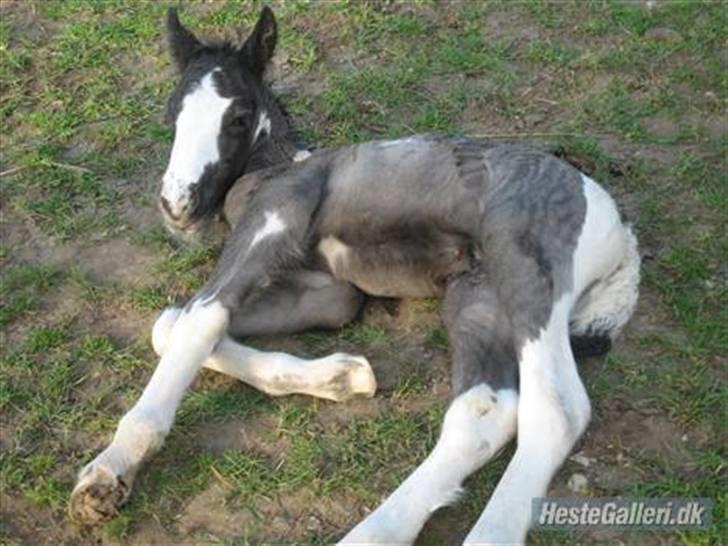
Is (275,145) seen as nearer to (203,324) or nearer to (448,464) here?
(203,324)

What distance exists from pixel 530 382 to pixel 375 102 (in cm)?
286

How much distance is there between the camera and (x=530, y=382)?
12.4 ft

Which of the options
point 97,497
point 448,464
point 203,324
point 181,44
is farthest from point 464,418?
point 181,44

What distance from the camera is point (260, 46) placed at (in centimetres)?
508

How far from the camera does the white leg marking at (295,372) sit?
4.20m

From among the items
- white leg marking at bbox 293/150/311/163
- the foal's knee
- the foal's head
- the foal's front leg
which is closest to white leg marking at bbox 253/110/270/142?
the foal's head

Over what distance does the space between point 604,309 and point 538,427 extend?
83cm

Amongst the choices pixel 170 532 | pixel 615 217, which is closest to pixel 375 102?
pixel 615 217

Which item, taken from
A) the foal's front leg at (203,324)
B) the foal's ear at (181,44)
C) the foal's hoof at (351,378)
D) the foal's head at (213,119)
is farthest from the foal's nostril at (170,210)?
the foal's hoof at (351,378)

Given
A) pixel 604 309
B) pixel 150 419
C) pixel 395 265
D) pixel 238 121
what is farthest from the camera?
pixel 238 121

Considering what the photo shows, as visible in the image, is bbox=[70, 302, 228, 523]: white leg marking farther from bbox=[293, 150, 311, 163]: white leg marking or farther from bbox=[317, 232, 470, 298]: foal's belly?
bbox=[293, 150, 311, 163]: white leg marking

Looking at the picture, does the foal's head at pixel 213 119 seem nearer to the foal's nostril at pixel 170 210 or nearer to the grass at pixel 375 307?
the foal's nostril at pixel 170 210

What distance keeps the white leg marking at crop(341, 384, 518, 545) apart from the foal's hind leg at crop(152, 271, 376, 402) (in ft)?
1.62

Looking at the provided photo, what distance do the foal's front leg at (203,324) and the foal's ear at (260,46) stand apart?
28.7 inches
